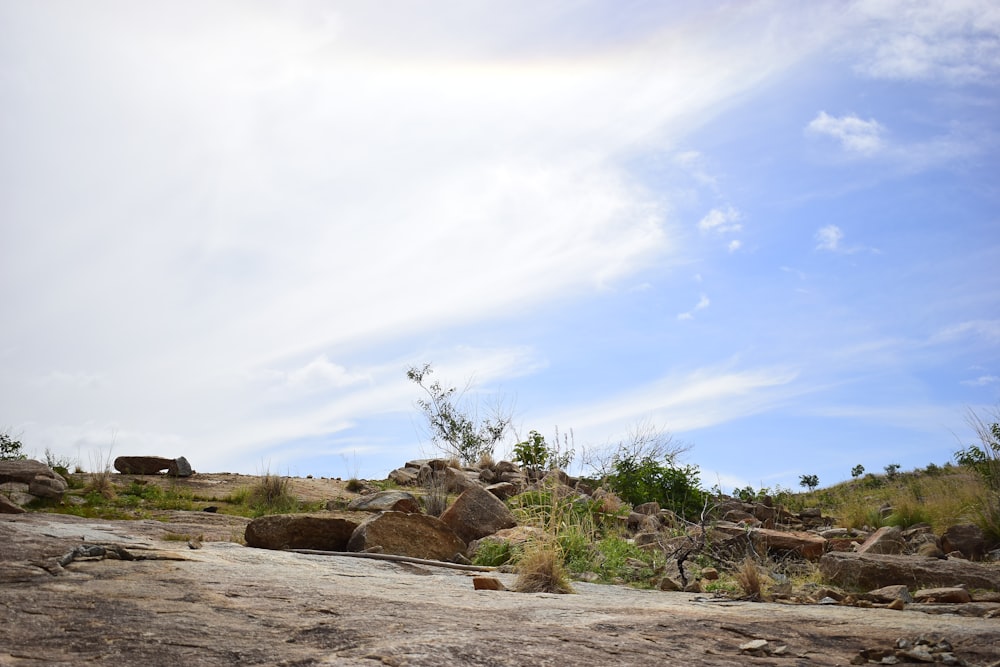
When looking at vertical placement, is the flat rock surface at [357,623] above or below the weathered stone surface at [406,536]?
below

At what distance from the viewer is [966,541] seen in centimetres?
1045

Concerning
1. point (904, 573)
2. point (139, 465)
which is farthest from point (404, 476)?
point (904, 573)

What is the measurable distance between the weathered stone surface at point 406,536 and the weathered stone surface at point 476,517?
33.0 inches

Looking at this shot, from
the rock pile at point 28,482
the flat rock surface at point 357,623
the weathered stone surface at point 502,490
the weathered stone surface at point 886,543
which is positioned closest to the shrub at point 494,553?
the flat rock surface at point 357,623

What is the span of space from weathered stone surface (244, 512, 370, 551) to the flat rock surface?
2150 mm

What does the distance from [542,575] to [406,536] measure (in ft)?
6.92

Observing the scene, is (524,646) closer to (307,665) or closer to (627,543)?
(307,665)

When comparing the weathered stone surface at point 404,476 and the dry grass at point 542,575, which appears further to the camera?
the weathered stone surface at point 404,476

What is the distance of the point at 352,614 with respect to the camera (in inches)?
157

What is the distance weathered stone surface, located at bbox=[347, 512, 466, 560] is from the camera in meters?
8.05

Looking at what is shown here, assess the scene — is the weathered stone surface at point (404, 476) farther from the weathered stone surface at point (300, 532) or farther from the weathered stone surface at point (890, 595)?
the weathered stone surface at point (890, 595)

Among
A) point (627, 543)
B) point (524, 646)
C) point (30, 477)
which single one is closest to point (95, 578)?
point (524, 646)

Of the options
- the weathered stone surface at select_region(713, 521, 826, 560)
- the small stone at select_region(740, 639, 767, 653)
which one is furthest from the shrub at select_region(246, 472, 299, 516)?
the small stone at select_region(740, 639, 767, 653)

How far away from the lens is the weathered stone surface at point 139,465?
53.3ft
